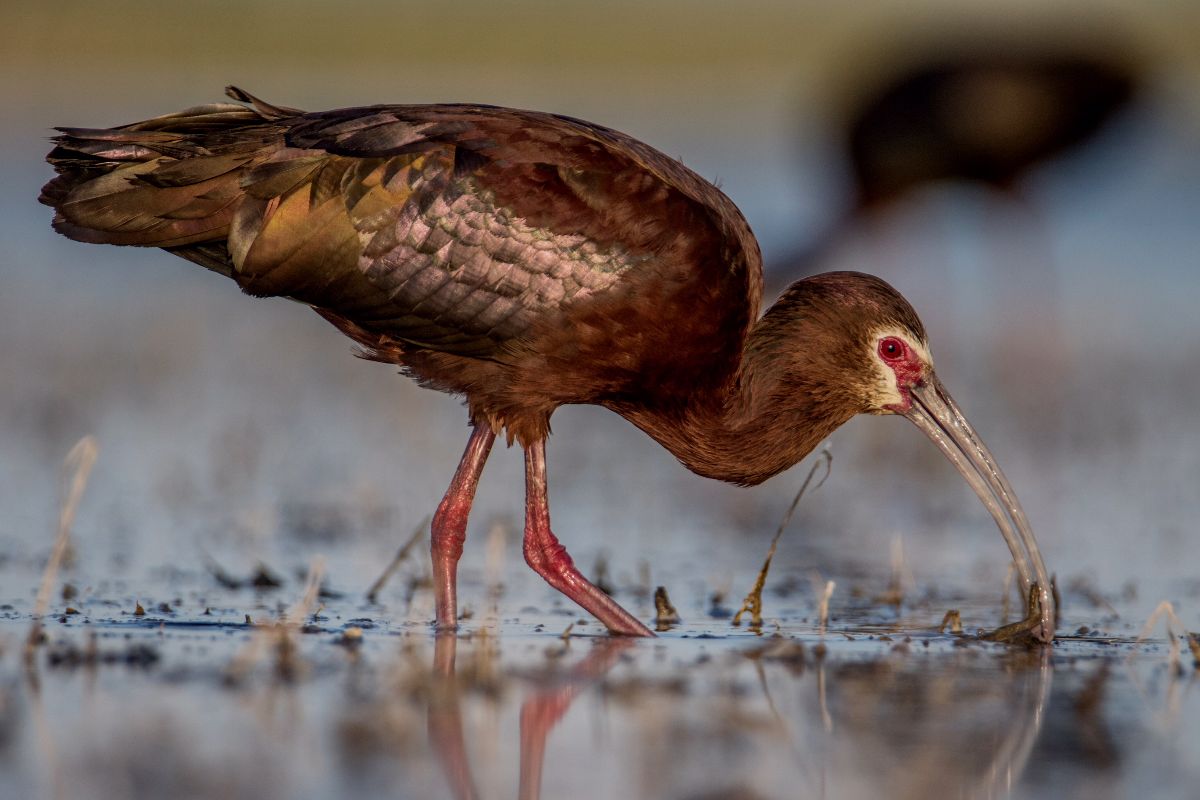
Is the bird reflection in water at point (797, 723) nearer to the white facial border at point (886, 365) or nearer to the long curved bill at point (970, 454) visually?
the long curved bill at point (970, 454)

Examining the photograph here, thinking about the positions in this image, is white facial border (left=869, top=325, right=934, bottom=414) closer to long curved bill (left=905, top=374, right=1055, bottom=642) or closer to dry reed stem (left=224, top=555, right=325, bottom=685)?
long curved bill (left=905, top=374, right=1055, bottom=642)

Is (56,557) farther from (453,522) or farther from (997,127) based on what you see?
(997,127)

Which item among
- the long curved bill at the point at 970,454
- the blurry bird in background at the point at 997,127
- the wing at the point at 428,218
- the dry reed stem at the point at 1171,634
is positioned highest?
the blurry bird in background at the point at 997,127

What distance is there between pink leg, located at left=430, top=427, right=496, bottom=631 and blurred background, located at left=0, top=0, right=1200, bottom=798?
0.72 ft

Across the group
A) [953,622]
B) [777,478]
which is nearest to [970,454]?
[953,622]

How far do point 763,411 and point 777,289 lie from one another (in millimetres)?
4929

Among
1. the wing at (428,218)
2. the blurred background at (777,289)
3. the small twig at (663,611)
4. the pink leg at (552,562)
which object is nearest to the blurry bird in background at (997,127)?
the blurred background at (777,289)

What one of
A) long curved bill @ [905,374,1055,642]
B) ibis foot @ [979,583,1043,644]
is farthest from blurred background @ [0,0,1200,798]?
long curved bill @ [905,374,1055,642]

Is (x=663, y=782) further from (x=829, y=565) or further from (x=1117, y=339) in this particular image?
(x=1117, y=339)

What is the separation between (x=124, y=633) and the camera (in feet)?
17.7

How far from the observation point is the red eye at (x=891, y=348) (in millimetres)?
6316

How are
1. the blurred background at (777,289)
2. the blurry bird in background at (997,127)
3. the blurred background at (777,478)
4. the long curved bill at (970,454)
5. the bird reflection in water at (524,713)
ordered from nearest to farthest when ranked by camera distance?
the bird reflection in water at (524,713) < the blurred background at (777,478) < the long curved bill at (970,454) < the blurred background at (777,289) < the blurry bird in background at (997,127)

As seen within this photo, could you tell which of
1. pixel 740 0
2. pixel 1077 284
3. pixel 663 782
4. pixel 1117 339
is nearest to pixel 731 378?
pixel 663 782

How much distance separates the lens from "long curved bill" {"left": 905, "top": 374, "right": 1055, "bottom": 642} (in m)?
6.27
